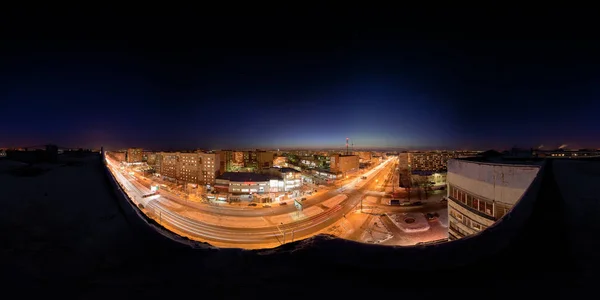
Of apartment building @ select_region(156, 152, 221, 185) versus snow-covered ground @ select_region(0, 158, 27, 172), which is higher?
snow-covered ground @ select_region(0, 158, 27, 172)

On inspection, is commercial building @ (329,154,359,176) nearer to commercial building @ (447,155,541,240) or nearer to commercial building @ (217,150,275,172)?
commercial building @ (217,150,275,172)

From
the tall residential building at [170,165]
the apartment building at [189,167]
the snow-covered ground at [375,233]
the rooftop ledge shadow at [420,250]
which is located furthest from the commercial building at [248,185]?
the rooftop ledge shadow at [420,250]

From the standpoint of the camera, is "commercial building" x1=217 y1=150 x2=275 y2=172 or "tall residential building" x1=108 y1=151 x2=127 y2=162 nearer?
"commercial building" x1=217 y1=150 x2=275 y2=172

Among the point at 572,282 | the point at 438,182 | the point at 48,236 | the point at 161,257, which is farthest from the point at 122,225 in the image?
the point at 438,182

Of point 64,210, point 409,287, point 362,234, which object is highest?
point 64,210

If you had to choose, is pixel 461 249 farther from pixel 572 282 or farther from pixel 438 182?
pixel 438 182

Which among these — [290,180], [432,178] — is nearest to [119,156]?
[290,180]


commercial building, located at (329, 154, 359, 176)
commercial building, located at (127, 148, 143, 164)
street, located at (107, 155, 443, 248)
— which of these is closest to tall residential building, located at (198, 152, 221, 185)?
street, located at (107, 155, 443, 248)
